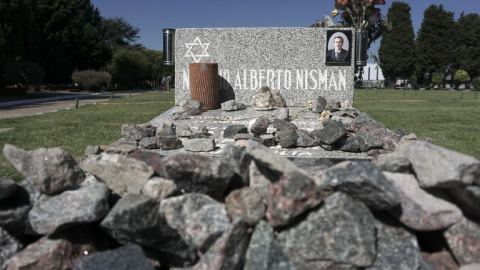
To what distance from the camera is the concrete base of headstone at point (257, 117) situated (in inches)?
182

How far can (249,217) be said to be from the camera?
217cm

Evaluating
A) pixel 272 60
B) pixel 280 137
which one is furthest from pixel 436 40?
pixel 280 137

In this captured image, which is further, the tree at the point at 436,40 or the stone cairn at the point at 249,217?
the tree at the point at 436,40

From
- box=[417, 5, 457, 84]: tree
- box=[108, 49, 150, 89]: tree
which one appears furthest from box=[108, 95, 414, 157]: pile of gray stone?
box=[417, 5, 457, 84]: tree

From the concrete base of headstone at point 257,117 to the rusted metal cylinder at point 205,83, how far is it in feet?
0.91

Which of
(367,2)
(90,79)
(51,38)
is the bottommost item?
Result: (90,79)

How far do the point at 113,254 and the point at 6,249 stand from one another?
2.34ft

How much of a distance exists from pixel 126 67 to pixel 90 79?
977cm

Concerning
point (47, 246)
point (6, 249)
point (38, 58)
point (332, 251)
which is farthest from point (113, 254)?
point (38, 58)

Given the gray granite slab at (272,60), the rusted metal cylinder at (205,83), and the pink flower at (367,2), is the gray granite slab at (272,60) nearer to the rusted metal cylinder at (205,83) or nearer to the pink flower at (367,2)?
the rusted metal cylinder at (205,83)

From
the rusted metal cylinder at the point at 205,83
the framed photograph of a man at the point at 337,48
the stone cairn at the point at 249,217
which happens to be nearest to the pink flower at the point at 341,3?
the framed photograph of a man at the point at 337,48

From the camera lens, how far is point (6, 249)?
224 centimetres

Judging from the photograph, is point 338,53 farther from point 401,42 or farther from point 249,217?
point 401,42

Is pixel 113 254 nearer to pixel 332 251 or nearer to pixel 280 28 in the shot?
Result: pixel 332 251
